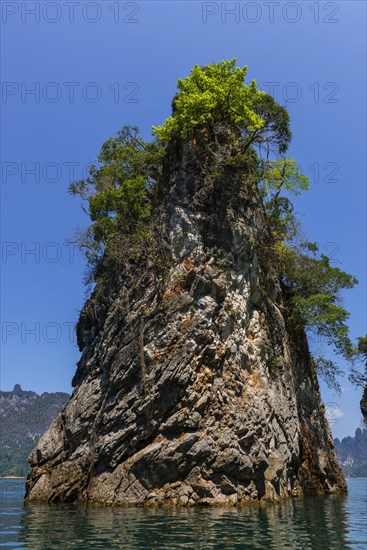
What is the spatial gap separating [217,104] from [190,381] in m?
16.0

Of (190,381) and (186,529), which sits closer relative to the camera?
(186,529)

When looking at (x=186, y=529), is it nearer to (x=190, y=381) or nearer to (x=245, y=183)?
(x=190, y=381)

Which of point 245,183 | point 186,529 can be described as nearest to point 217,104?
point 245,183

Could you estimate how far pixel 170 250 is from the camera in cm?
2638

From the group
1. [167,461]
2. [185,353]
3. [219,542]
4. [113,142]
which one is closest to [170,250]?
[185,353]

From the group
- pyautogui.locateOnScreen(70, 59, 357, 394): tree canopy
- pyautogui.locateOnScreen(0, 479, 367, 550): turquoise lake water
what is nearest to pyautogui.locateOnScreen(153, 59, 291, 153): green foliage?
pyautogui.locateOnScreen(70, 59, 357, 394): tree canopy

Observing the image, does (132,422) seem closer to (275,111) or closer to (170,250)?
(170,250)

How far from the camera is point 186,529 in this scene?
1314 cm

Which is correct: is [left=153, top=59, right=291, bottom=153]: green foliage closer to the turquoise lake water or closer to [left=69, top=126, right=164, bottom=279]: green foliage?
[left=69, top=126, right=164, bottom=279]: green foliage

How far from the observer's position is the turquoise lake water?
1098cm

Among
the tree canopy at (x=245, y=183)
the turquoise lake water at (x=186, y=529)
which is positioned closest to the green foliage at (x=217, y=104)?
the tree canopy at (x=245, y=183)

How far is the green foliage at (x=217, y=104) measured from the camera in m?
27.8

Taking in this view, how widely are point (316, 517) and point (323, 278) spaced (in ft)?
67.7

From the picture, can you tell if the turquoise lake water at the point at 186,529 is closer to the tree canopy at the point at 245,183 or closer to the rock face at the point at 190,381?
the rock face at the point at 190,381
